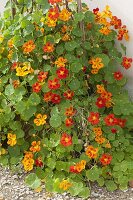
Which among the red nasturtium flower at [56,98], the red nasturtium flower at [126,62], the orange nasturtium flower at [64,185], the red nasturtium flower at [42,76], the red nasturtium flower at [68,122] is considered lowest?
the orange nasturtium flower at [64,185]

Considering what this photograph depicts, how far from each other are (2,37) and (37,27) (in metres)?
0.23

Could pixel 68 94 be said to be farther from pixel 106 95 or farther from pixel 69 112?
pixel 106 95

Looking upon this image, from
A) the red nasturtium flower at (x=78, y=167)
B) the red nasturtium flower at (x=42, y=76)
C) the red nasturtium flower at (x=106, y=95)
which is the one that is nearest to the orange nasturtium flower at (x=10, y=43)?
the red nasturtium flower at (x=42, y=76)

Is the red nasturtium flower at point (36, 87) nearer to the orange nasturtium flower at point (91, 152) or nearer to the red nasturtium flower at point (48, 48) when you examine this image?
the red nasturtium flower at point (48, 48)

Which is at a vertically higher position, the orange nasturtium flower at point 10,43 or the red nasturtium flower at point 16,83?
the orange nasturtium flower at point 10,43

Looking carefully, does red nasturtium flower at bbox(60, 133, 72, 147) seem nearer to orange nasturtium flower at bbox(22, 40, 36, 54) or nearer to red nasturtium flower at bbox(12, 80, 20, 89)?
red nasturtium flower at bbox(12, 80, 20, 89)

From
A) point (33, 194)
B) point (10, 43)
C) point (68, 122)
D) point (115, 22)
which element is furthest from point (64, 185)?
point (115, 22)

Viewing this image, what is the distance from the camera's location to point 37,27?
338 cm

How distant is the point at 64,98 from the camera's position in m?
3.36

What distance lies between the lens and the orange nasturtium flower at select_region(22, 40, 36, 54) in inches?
130

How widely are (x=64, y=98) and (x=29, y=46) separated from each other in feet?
1.20

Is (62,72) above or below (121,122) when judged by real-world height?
above

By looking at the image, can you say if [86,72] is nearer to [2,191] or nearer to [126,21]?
[126,21]

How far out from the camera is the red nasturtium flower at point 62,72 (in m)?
3.26
